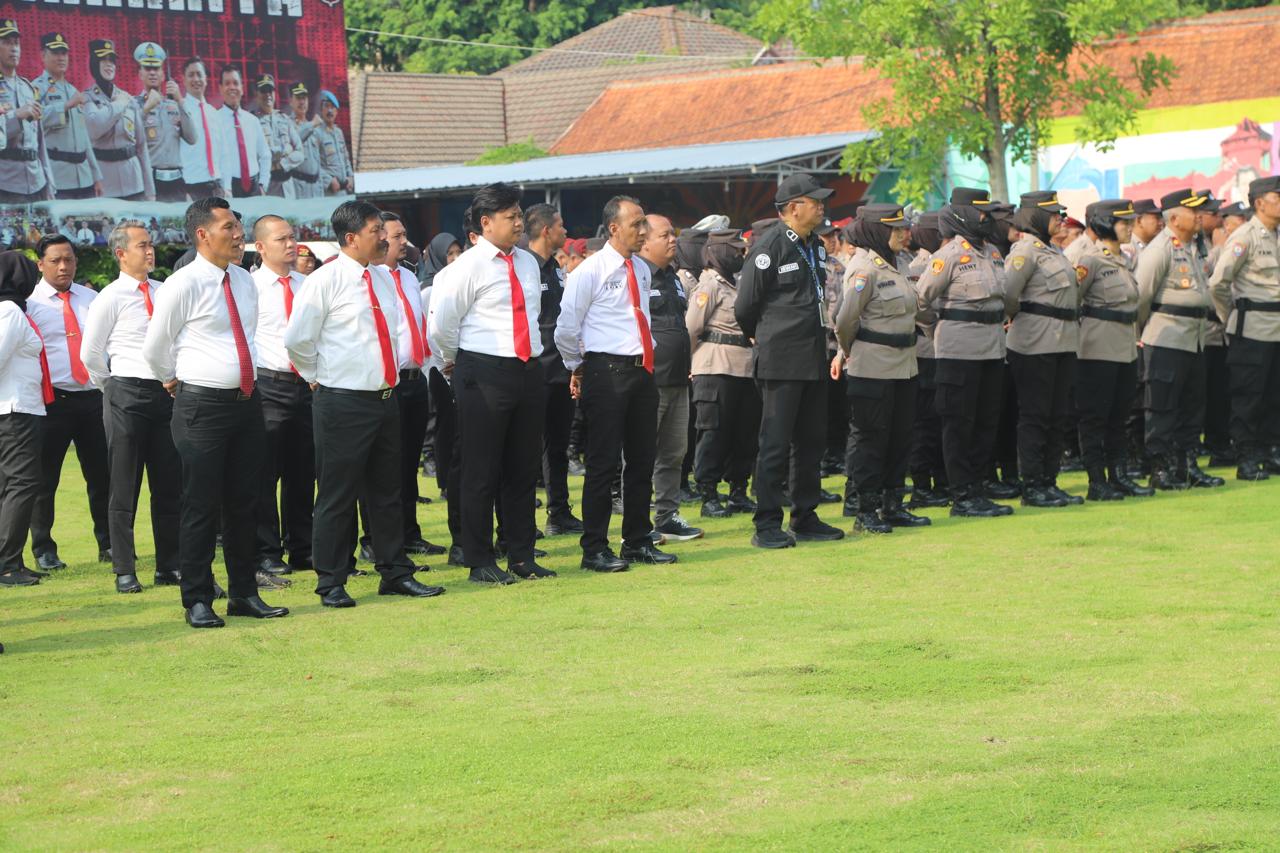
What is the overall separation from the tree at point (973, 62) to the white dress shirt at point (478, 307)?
14.4 m

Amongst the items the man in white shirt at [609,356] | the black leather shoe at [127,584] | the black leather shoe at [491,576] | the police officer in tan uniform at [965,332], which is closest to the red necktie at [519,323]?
the man in white shirt at [609,356]

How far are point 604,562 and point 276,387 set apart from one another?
7.10ft

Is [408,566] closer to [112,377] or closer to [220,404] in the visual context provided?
[220,404]

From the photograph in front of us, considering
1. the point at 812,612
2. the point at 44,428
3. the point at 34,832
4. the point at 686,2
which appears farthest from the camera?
the point at 686,2

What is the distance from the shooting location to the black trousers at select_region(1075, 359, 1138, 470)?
11281 mm

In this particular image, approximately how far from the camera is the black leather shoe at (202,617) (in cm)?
772

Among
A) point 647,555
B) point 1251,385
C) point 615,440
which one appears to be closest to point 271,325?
point 615,440

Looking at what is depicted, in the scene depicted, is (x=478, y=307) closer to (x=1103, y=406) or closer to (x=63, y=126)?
(x=1103, y=406)

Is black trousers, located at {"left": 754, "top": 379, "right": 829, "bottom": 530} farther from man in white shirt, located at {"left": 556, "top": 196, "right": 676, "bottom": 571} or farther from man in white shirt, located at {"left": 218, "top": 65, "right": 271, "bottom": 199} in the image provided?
man in white shirt, located at {"left": 218, "top": 65, "right": 271, "bottom": 199}

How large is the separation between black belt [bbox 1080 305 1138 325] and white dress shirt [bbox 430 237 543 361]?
4.62 m

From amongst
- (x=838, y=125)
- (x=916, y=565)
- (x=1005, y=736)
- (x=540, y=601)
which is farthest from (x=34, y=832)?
(x=838, y=125)

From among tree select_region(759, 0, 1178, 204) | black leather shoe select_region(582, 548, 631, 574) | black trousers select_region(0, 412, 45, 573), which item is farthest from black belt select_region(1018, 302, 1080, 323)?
tree select_region(759, 0, 1178, 204)

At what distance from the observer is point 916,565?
29.1 ft

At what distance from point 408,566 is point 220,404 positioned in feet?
4.73
